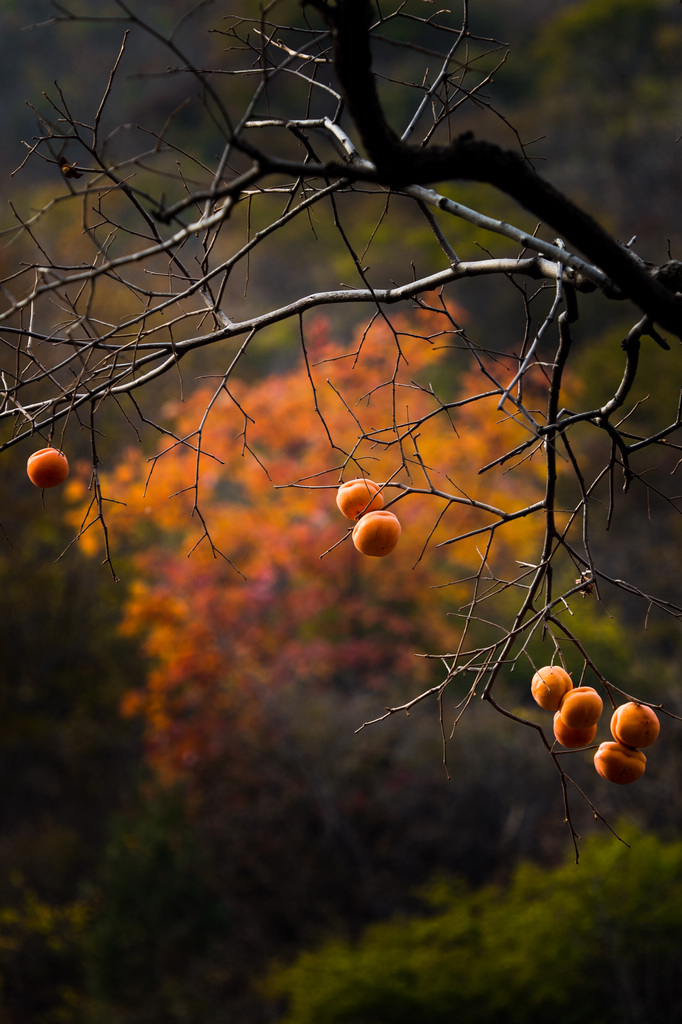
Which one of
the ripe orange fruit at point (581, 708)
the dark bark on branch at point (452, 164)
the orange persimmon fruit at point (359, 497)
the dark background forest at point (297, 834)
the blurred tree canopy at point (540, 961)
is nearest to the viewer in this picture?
the dark bark on branch at point (452, 164)

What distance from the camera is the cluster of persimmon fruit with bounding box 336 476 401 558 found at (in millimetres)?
1374

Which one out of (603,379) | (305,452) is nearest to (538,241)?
(305,452)

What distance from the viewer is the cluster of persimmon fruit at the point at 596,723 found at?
4.27 ft

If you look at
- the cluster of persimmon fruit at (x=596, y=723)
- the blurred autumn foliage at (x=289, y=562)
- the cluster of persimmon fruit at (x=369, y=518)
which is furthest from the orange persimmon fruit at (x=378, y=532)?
the blurred autumn foliage at (x=289, y=562)

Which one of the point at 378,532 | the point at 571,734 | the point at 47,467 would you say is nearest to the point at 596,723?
the point at 571,734

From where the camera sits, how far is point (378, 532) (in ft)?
4.50

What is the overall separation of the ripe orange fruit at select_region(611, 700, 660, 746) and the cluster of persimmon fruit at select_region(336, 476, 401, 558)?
0.48 meters

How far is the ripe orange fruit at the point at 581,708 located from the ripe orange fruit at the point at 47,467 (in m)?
0.99

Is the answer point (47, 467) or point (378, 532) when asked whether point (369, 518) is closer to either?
point (378, 532)

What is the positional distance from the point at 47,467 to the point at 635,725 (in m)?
1.14

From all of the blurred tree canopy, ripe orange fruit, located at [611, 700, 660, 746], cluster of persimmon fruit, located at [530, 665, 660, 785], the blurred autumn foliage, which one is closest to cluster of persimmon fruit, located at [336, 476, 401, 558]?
cluster of persimmon fruit, located at [530, 665, 660, 785]

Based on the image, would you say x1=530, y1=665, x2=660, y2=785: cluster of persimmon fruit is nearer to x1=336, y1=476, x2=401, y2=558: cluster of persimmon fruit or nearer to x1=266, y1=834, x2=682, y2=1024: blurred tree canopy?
x1=336, y1=476, x2=401, y2=558: cluster of persimmon fruit

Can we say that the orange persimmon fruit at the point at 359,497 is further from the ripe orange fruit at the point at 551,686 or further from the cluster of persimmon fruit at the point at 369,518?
the ripe orange fruit at the point at 551,686

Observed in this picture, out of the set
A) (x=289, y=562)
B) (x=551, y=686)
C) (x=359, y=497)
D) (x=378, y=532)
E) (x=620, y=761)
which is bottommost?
(x=620, y=761)
